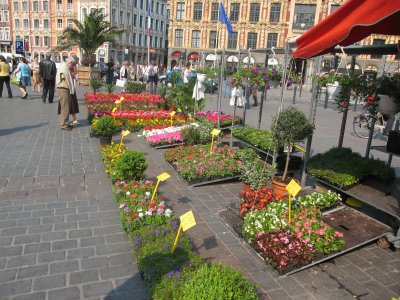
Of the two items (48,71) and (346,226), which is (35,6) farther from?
(346,226)

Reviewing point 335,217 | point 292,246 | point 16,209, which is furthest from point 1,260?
point 335,217

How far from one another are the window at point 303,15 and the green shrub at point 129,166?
40.7 metres

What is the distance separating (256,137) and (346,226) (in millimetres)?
3399

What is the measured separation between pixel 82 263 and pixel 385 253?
3.67m

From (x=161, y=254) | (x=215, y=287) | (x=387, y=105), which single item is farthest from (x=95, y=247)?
(x=387, y=105)

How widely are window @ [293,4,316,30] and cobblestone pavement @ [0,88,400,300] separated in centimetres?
4024

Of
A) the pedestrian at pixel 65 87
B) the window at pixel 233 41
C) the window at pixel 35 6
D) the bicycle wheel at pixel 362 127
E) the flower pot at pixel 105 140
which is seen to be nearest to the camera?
the flower pot at pixel 105 140

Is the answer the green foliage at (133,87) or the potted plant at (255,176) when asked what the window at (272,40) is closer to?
the green foliage at (133,87)

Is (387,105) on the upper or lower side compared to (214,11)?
lower

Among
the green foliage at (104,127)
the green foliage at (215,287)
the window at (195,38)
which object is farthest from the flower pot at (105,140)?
the window at (195,38)

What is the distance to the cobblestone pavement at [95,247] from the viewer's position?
3400 mm

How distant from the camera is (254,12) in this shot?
44.4m

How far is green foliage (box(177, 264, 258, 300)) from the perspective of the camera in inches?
93.5

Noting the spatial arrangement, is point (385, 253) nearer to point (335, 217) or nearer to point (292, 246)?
point (335, 217)
